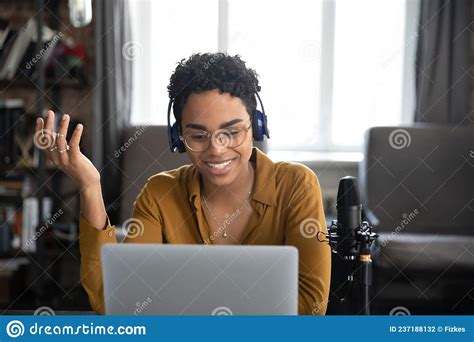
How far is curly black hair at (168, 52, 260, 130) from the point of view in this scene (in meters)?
0.61

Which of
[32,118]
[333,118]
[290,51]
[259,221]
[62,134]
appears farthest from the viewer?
[32,118]

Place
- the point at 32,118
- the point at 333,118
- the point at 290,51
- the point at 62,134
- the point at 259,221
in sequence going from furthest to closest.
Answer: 1. the point at 32,118
2. the point at 333,118
3. the point at 290,51
4. the point at 259,221
5. the point at 62,134

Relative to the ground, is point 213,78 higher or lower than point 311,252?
higher

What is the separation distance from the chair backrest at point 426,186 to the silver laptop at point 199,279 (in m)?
0.22

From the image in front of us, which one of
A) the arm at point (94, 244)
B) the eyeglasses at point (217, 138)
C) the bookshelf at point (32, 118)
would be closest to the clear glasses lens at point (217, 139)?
the eyeglasses at point (217, 138)

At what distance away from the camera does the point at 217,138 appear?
24.5 inches

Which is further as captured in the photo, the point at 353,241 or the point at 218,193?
the point at 218,193

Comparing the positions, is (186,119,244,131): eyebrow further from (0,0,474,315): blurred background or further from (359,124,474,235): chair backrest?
(359,124,474,235): chair backrest

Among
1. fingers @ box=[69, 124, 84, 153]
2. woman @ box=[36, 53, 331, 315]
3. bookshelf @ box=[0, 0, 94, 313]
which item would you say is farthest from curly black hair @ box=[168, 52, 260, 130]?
bookshelf @ box=[0, 0, 94, 313]

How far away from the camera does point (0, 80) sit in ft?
6.16

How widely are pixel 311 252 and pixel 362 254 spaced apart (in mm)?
72

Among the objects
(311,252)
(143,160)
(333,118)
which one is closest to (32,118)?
(333,118)

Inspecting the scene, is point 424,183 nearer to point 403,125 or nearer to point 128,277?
point 403,125

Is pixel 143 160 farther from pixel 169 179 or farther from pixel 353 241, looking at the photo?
pixel 353 241
